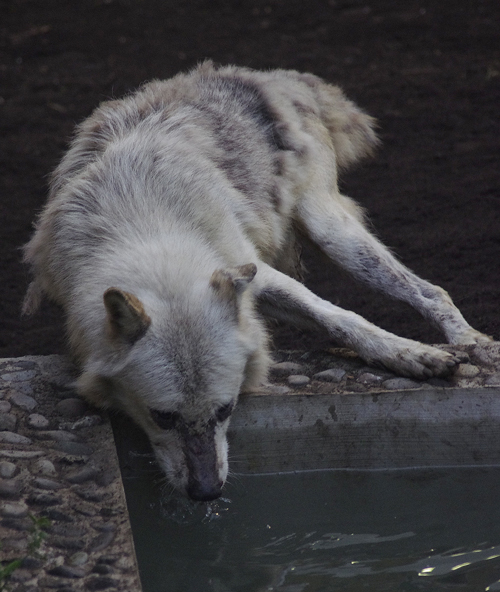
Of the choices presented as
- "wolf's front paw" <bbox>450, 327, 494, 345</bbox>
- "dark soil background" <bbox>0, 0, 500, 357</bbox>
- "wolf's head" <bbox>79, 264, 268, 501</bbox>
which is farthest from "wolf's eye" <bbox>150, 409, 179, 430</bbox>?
"dark soil background" <bbox>0, 0, 500, 357</bbox>

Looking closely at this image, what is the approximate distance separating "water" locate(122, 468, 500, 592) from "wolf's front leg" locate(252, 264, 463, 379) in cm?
49

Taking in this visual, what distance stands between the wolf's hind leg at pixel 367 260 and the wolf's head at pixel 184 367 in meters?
1.58

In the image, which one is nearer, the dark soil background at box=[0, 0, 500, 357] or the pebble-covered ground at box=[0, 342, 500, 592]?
the pebble-covered ground at box=[0, 342, 500, 592]

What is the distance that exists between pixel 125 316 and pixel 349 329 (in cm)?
135

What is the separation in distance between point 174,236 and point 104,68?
281 inches

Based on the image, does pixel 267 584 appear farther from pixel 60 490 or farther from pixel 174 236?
pixel 174 236

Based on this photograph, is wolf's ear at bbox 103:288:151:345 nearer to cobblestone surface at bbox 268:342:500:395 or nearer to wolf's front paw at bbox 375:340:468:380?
cobblestone surface at bbox 268:342:500:395

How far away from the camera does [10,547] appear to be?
299 cm

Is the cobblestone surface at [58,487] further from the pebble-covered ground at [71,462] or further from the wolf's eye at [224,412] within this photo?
the wolf's eye at [224,412]

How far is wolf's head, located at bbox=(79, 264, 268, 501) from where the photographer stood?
3463mm

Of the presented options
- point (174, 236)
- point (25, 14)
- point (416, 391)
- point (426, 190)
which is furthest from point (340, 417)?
point (25, 14)

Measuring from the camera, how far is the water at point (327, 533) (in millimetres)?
3404

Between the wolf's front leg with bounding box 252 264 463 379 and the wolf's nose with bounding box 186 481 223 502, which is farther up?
the wolf's front leg with bounding box 252 264 463 379

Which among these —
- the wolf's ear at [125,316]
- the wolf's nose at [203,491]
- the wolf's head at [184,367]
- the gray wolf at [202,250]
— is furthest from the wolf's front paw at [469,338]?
the wolf's ear at [125,316]
